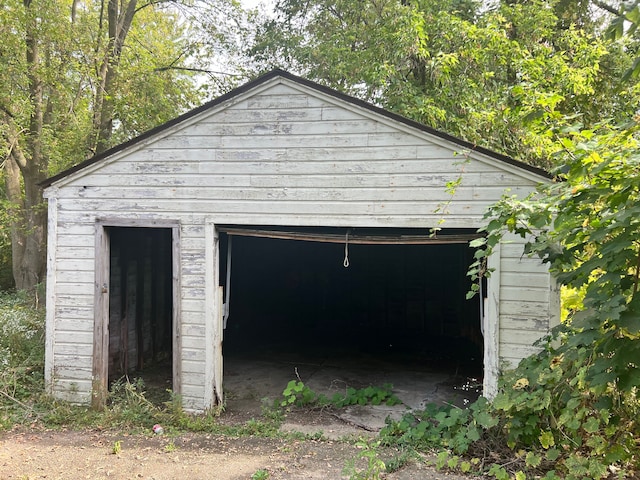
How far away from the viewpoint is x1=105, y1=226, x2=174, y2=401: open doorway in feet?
24.0

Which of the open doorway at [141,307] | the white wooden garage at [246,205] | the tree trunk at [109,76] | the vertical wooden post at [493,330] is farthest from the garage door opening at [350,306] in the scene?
the tree trunk at [109,76]

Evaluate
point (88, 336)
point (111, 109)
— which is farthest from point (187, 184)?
point (111, 109)

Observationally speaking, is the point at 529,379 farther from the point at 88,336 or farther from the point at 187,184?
the point at 88,336

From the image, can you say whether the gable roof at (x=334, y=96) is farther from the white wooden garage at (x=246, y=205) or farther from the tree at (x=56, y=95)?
the tree at (x=56, y=95)

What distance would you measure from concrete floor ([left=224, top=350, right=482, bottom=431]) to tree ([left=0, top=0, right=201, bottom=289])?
23.3ft

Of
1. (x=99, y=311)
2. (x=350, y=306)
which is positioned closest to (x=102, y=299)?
(x=99, y=311)

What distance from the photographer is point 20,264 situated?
13.2m

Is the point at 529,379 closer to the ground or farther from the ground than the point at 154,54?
closer to the ground

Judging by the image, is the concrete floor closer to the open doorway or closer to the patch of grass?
the open doorway

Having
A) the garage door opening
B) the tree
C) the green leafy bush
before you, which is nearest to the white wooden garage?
the green leafy bush

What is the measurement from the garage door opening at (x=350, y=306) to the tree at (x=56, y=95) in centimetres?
522

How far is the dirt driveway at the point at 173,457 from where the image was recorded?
4551 millimetres

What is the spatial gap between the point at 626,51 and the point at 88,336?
13.7 metres

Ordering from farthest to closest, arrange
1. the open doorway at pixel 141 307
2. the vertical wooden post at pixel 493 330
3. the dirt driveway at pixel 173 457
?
the open doorway at pixel 141 307 < the vertical wooden post at pixel 493 330 < the dirt driveway at pixel 173 457
